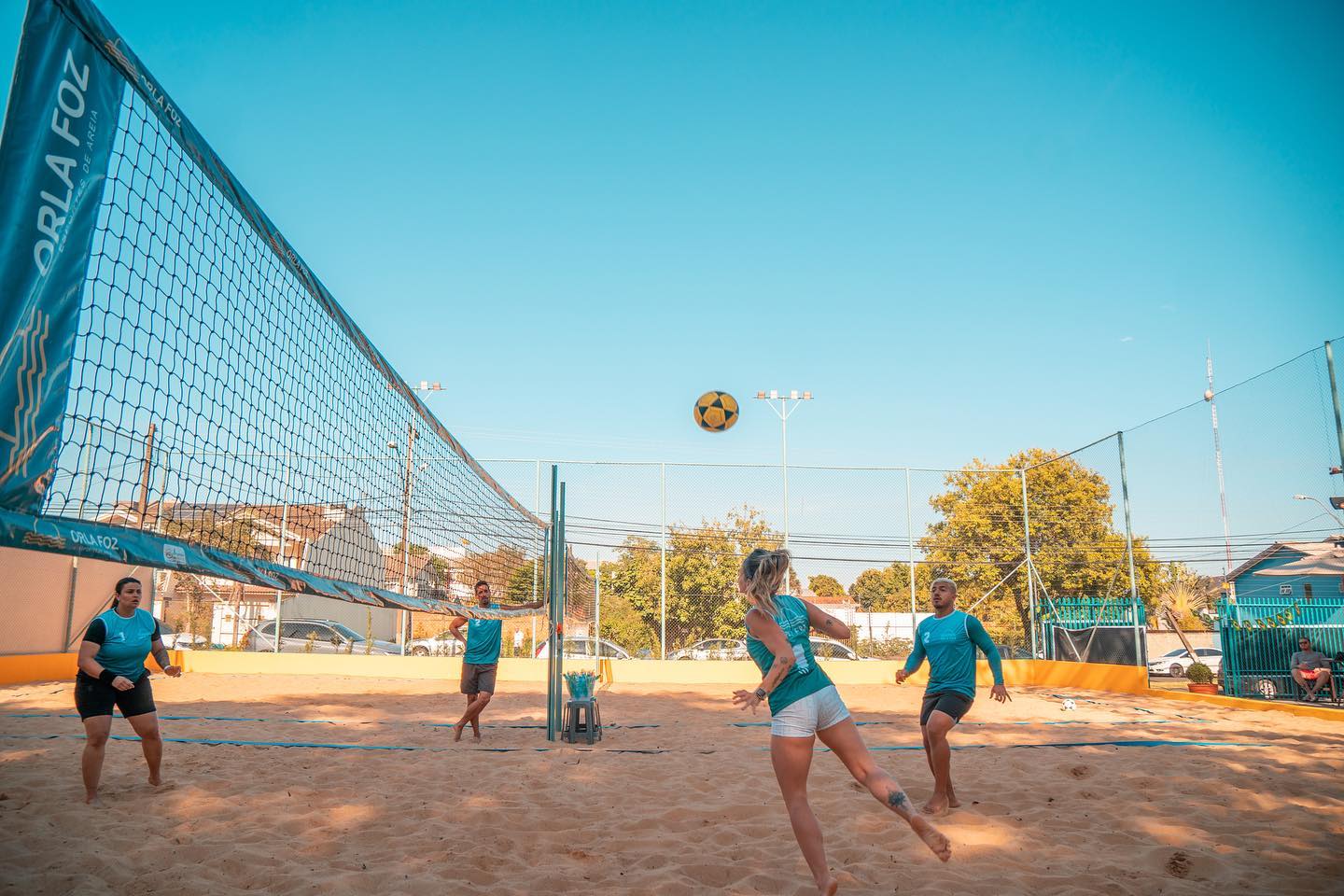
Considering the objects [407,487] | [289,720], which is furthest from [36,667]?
[407,487]

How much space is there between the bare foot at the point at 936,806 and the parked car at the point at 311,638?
550 inches

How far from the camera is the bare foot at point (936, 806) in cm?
511

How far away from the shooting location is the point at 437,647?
2462 cm

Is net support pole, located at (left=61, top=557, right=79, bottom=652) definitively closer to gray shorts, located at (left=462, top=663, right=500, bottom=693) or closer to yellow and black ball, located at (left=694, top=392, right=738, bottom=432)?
gray shorts, located at (left=462, top=663, right=500, bottom=693)

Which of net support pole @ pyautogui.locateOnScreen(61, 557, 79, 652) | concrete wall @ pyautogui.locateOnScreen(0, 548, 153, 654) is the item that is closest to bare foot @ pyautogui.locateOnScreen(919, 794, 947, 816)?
concrete wall @ pyautogui.locateOnScreen(0, 548, 153, 654)

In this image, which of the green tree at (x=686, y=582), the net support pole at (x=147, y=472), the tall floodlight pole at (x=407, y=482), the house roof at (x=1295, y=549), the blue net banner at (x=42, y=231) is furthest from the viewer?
the green tree at (x=686, y=582)

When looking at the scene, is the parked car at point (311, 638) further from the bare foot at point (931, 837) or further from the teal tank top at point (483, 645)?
the bare foot at point (931, 837)

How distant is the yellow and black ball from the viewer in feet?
49.9

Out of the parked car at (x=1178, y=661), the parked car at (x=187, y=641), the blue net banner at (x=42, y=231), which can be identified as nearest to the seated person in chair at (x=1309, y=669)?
the parked car at (x=1178, y=661)

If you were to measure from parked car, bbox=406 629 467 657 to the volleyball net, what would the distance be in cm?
1178

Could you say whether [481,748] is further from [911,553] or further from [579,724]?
[911,553]

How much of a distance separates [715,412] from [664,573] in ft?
11.3

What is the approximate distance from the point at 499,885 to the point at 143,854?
1847 millimetres

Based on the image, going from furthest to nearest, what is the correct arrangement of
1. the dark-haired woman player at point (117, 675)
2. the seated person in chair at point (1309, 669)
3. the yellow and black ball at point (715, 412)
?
the yellow and black ball at point (715, 412) < the seated person in chair at point (1309, 669) < the dark-haired woman player at point (117, 675)
